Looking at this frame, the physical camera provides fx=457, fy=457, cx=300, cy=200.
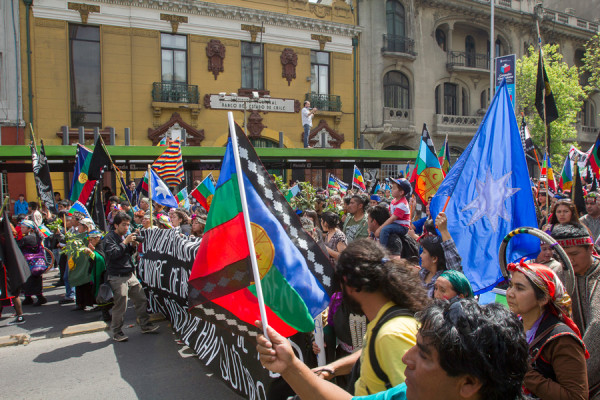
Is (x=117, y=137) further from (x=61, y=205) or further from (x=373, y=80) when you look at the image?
(x=373, y=80)

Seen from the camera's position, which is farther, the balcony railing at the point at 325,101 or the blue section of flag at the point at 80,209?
the balcony railing at the point at 325,101

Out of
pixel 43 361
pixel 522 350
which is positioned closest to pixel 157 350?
pixel 43 361

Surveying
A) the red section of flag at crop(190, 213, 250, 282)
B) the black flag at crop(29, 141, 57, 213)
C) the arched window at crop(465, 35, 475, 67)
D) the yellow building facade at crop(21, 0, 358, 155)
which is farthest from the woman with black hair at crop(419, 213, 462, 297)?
the arched window at crop(465, 35, 475, 67)

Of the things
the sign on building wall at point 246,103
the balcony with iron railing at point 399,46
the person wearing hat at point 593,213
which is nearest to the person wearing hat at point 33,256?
the person wearing hat at point 593,213

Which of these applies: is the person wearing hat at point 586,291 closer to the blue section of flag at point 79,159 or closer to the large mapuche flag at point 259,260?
the large mapuche flag at point 259,260

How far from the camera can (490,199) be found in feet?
12.6

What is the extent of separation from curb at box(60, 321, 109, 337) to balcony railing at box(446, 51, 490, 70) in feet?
83.1

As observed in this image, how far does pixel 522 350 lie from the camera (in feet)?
4.82

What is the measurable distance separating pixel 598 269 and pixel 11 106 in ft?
66.8

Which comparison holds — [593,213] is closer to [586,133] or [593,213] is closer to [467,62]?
[467,62]

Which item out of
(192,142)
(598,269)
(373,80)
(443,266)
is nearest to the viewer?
(598,269)

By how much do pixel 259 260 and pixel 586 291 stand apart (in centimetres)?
217

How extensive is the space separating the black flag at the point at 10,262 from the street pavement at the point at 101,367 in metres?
0.66

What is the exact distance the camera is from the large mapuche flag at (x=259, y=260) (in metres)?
2.65
